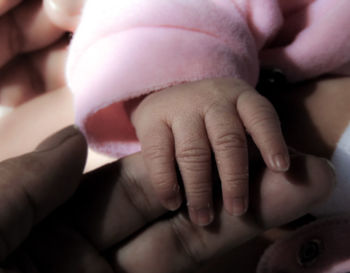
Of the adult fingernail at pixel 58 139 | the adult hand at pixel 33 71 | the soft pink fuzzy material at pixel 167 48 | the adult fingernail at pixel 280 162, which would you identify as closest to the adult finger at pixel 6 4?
the adult hand at pixel 33 71

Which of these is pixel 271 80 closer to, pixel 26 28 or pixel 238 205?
pixel 238 205

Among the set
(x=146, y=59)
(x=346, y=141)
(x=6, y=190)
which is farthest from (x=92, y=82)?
(x=346, y=141)

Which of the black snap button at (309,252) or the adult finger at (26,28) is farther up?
the adult finger at (26,28)

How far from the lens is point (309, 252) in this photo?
21.9 inches

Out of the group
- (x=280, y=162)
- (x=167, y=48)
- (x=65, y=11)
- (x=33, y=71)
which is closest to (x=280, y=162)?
(x=280, y=162)

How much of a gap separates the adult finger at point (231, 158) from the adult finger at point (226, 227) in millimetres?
54

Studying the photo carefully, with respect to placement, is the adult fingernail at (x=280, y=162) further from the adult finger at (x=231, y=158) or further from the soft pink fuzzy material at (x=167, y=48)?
the soft pink fuzzy material at (x=167, y=48)

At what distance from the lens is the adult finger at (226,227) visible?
43 cm

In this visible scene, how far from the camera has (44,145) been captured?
459mm

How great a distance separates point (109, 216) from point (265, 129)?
236 millimetres

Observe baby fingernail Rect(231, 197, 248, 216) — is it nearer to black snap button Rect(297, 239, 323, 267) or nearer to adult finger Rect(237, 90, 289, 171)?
adult finger Rect(237, 90, 289, 171)

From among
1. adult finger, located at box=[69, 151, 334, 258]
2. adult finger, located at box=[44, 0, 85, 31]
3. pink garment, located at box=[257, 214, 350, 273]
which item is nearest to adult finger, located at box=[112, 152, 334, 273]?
adult finger, located at box=[69, 151, 334, 258]

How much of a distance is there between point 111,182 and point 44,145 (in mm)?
101

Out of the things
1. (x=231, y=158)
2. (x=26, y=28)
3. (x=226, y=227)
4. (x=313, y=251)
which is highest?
(x=26, y=28)
